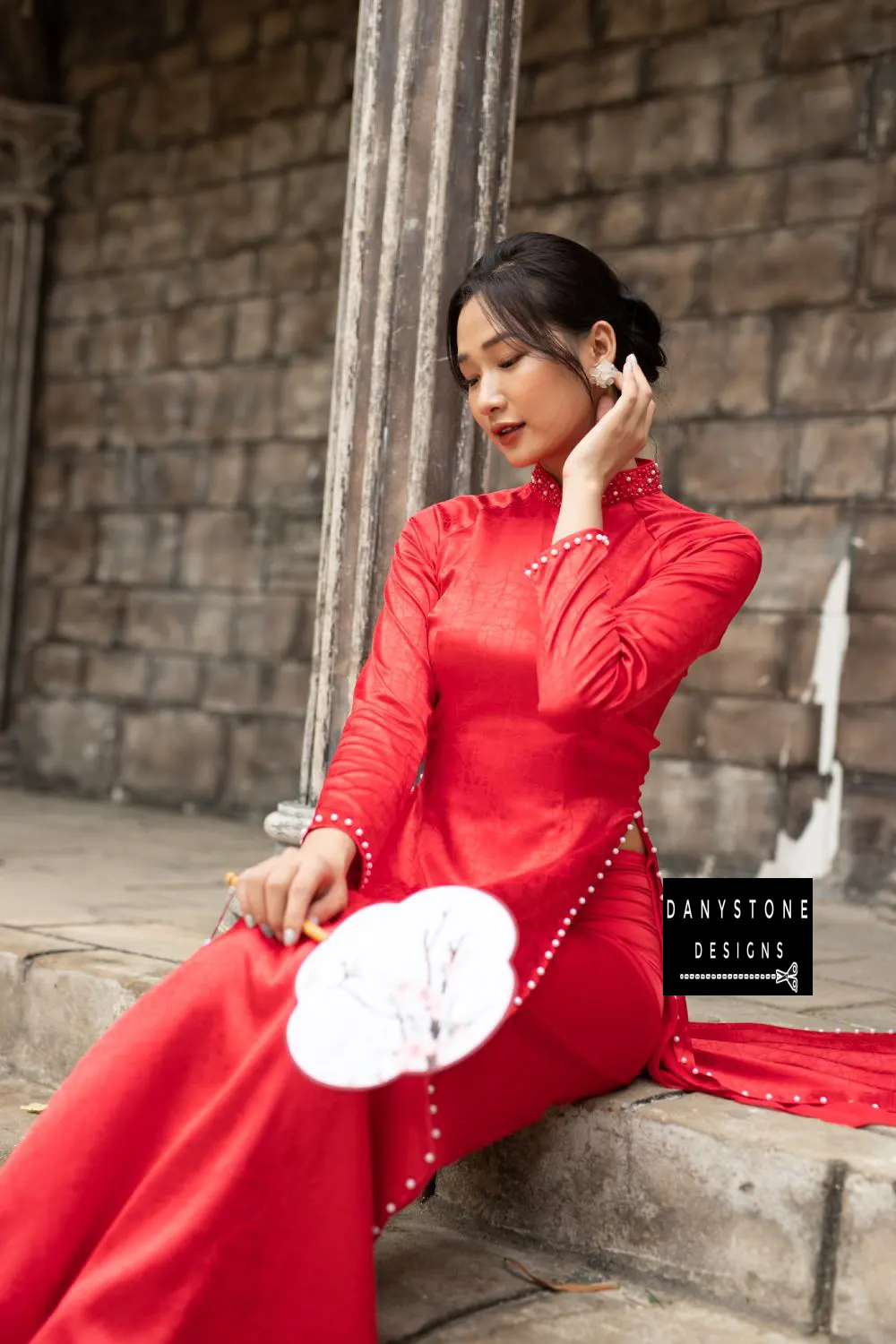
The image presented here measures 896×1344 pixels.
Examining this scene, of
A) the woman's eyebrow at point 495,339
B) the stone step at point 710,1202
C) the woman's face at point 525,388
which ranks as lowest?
the stone step at point 710,1202

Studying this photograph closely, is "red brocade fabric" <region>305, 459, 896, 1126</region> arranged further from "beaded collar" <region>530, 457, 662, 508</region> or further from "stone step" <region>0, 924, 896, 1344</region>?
"stone step" <region>0, 924, 896, 1344</region>

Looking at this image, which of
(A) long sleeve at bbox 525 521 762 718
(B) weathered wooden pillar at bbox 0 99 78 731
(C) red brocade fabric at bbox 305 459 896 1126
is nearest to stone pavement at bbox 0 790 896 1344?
(C) red brocade fabric at bbox 305 459 896 1126

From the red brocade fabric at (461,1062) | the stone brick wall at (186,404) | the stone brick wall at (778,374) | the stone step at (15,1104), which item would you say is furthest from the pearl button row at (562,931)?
the stone brick wall at (186,404)

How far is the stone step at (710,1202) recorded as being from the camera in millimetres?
1988

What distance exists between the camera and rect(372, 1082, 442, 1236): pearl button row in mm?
1837

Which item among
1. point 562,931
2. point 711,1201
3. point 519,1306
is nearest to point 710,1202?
point 711,1201

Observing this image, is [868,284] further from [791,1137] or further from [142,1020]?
[142,1020]

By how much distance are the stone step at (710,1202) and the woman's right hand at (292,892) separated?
1.74 ft

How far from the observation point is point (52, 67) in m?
7.87

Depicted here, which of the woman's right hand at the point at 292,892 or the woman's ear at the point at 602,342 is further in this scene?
the woman's ear at the point at 602,342

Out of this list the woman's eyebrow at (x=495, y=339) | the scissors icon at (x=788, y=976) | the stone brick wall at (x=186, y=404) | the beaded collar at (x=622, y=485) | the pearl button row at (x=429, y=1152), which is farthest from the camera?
the stone brick wall at (x=186, y=404)

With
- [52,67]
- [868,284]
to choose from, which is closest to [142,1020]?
[868,284]

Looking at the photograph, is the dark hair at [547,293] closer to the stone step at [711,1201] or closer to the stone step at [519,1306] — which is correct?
the stone step at [711,1201]

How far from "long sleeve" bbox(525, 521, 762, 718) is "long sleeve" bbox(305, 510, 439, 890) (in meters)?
0.21
